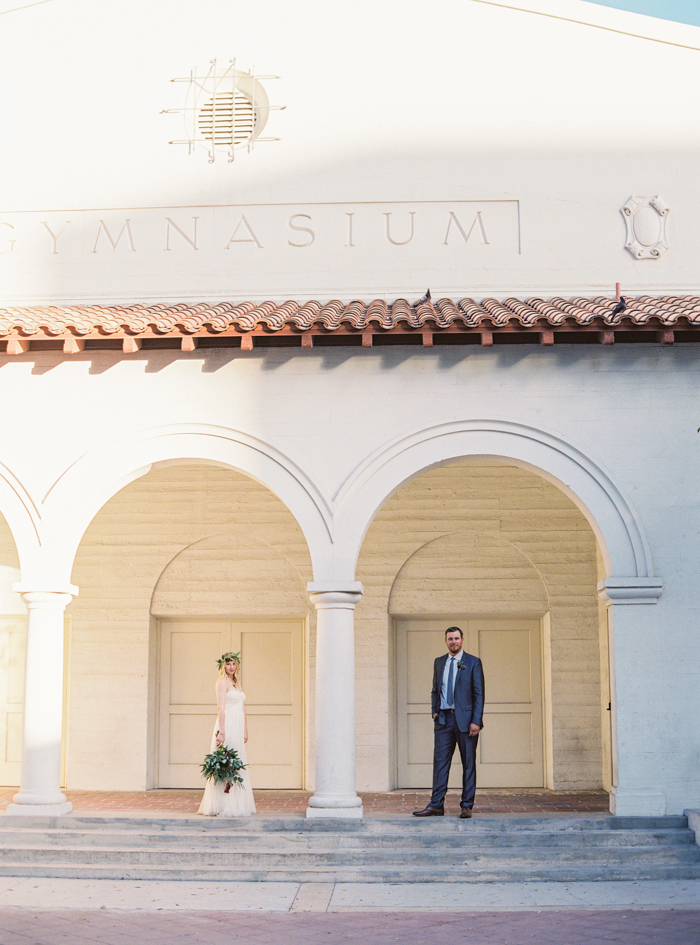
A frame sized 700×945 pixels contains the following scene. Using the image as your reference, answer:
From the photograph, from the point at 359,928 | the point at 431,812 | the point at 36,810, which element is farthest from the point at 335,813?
the point at 36,810

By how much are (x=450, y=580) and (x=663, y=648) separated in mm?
3208

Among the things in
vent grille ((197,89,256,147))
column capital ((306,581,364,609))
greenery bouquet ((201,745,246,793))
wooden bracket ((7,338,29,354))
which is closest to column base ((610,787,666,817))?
column capital ((306,581,364,609))

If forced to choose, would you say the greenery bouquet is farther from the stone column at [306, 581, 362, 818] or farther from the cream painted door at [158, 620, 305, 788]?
the cream painted door at [158, 620, 305, 788]

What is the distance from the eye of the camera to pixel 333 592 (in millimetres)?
10344

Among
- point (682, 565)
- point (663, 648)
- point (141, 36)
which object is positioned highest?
point (141, 36)

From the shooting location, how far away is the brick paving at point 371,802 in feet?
34.9

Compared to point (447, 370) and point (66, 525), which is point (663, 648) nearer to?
point (447, 370)

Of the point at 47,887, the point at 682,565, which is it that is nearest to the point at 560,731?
the point at 682,565

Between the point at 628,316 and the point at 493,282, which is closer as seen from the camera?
the point at 628,316

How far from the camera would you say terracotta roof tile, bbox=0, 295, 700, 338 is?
33.8 ft

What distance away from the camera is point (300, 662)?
13.0 metres

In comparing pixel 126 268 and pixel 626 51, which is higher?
pixel 626 51

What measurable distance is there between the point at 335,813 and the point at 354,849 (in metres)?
0.47

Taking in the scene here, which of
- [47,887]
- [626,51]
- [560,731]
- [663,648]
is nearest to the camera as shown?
[47,887]
